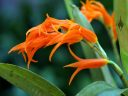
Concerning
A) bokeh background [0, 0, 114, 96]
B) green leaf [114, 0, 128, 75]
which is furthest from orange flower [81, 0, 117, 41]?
bokeh background [0, 0, 114, 96]

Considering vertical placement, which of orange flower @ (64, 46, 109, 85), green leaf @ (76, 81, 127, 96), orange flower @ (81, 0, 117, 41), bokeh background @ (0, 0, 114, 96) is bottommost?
bokeh background @ (0, 0, 114, 96)

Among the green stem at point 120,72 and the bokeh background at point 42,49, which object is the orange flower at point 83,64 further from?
the bokeh background at point 42,49

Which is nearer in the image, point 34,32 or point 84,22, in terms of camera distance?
point 34,32

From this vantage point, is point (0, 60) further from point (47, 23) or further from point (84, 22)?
point (47, 23)

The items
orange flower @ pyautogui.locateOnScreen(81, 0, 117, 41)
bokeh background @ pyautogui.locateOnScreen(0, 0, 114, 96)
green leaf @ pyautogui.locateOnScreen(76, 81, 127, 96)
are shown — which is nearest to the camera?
green leaf @ pyautogui.locateOnScreen(76, 81, 127, 96)

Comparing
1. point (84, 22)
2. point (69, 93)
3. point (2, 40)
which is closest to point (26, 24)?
point (2, 40)

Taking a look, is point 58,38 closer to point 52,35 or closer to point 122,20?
point 52,35

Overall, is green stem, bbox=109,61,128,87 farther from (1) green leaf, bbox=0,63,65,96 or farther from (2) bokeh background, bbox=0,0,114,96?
(2) bokeh background, bbox=0,0,114,96
